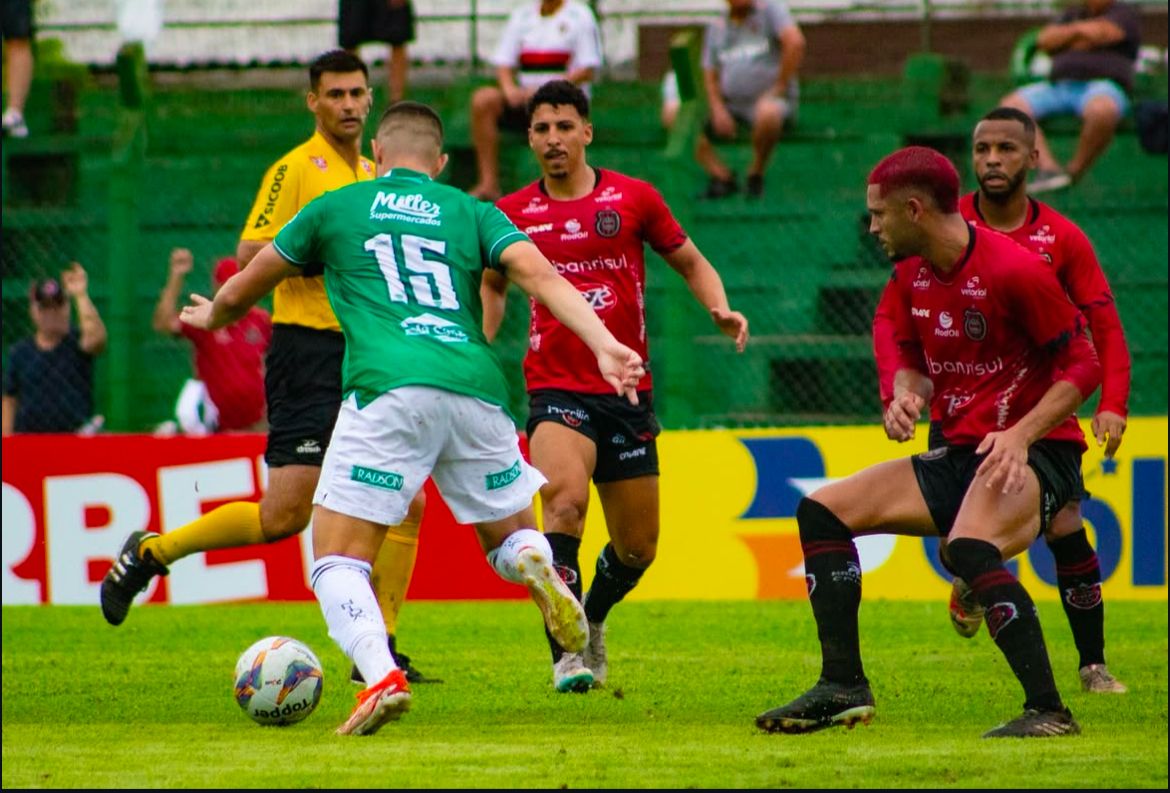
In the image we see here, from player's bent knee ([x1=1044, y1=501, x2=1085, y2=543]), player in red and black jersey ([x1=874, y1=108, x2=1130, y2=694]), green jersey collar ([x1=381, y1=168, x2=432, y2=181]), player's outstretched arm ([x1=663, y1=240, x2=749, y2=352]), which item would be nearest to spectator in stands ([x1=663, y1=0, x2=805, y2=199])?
player's outstretched arm ([x1=663, y1=240, x2=749, y2=352])

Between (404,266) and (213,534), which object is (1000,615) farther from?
(213,534)

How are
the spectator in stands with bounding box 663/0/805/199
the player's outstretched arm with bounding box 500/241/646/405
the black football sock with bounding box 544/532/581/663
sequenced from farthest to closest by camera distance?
1. the spectator in stands with bounding box 663/0/805/199
2. the black football sock with bounding box 544/532/581/663
3. the player's outstretched arm with bounding box 500/241/646/405

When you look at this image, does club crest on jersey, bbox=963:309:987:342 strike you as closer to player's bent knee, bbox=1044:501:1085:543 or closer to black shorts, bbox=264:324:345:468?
player's bent knee, bbox=1044:501:1085:543

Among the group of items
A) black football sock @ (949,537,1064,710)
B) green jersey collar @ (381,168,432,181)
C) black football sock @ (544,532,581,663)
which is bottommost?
black football sock @ (544,532,581,663)

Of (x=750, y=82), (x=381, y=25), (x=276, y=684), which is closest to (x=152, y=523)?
(x=381, y=25)

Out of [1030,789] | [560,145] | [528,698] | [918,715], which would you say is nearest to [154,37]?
Result: [560,145]

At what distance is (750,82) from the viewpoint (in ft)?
47.8

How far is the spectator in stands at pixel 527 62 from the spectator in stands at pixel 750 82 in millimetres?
887

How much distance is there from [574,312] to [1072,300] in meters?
2.86

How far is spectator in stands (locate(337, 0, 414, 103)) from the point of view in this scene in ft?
49.5

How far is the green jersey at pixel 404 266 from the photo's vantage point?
6.48 metres

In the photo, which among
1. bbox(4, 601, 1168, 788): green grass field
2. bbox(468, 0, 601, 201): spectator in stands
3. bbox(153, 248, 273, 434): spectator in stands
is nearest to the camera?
bbox(4, 601, 1168, 788): green grass field

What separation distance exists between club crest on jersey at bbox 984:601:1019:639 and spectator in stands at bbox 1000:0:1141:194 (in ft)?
26.9

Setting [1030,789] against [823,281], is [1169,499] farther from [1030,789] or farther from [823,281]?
[1030,789]
